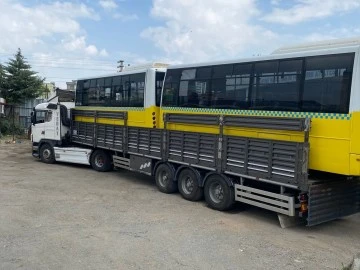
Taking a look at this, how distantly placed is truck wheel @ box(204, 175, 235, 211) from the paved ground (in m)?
0.23

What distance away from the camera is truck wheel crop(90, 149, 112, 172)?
14.3 metres

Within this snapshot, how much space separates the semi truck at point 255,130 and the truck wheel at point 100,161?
3.50ft

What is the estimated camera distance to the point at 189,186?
10234mm

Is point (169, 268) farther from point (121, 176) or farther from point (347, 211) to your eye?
point (121, 176)

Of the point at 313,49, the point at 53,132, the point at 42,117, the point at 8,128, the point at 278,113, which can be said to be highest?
the point at 313,49

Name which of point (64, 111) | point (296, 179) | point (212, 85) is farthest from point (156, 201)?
point (64, 111)

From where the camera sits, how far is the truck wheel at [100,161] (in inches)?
565

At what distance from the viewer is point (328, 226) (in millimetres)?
8320

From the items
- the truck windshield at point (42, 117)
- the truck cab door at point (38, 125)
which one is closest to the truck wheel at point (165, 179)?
the truck windshield at point (42, 117)

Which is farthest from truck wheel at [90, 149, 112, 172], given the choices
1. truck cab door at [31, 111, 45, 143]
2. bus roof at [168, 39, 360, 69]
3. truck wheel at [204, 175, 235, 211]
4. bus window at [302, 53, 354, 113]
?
bus window at [302, 53, 354, 113]

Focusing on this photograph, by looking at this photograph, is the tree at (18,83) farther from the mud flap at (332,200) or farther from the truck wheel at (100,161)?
the mud flap at (332,200)

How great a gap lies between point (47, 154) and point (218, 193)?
9.45 m

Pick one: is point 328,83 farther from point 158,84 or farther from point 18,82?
point 18,82

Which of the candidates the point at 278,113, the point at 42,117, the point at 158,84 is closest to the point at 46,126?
the point at 42,117
